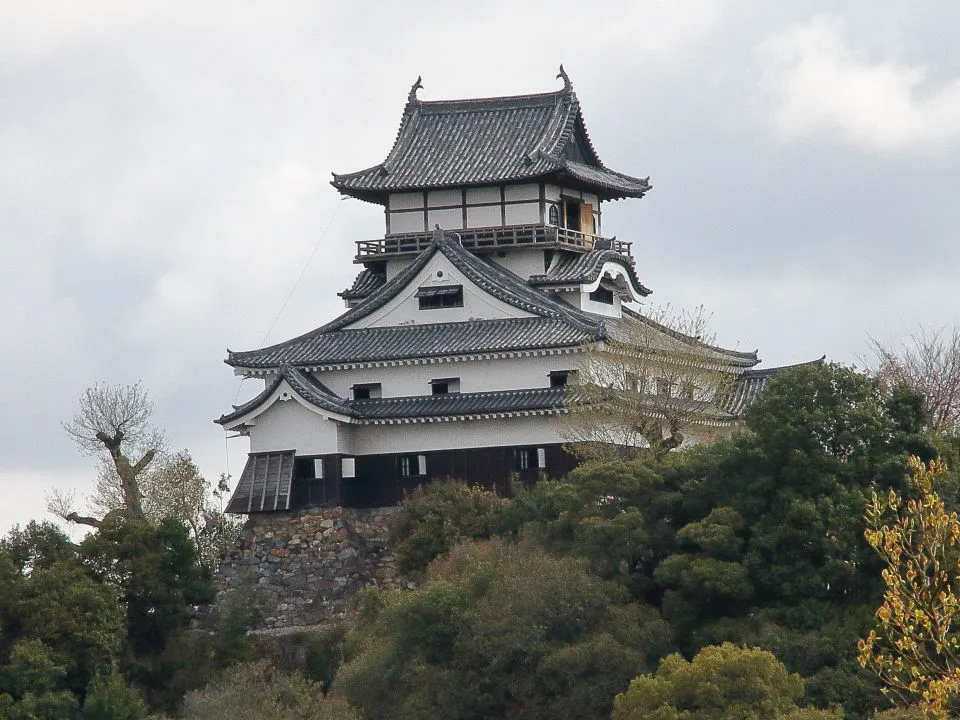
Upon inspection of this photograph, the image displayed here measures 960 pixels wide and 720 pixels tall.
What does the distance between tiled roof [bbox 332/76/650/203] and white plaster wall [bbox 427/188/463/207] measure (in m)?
0.48

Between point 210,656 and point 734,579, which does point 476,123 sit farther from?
point 734,579

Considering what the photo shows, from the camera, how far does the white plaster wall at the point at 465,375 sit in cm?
4556

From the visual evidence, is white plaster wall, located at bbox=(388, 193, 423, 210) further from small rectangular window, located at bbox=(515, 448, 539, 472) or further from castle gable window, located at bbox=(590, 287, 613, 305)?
small rectangular window, located at bbox=(515, 448, 539, 472)

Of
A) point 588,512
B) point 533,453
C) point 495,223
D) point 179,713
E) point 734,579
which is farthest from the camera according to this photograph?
point 495,223

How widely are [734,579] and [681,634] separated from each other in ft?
4.60

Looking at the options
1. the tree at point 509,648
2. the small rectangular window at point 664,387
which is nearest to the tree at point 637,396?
the small rectangular window at point 664,387

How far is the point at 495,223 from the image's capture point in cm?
5031

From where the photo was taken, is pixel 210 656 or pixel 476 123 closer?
pixel 210 656

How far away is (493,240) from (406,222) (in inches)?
101

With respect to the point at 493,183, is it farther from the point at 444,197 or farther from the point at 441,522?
the point at 441,522

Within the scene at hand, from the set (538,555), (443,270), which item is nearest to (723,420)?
(443,270)

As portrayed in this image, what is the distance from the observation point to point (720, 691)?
Answer: 30609mm

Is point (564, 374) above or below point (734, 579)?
above

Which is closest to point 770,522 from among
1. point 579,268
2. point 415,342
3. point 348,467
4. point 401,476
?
point 401,476
